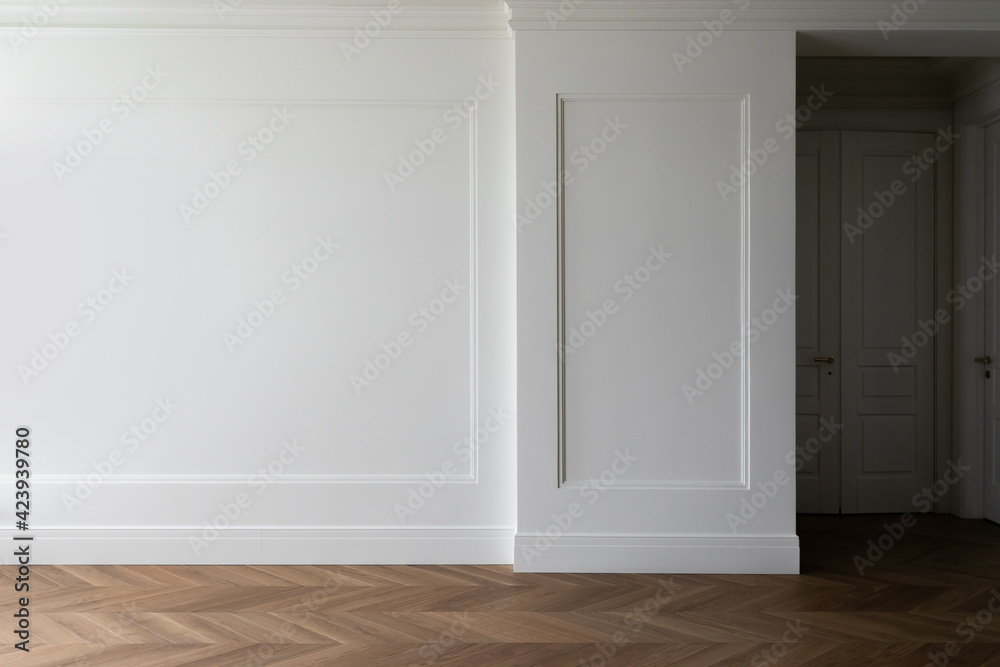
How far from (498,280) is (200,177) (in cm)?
159

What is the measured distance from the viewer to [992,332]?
4.39 metres

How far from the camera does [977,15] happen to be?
11.5 feet
